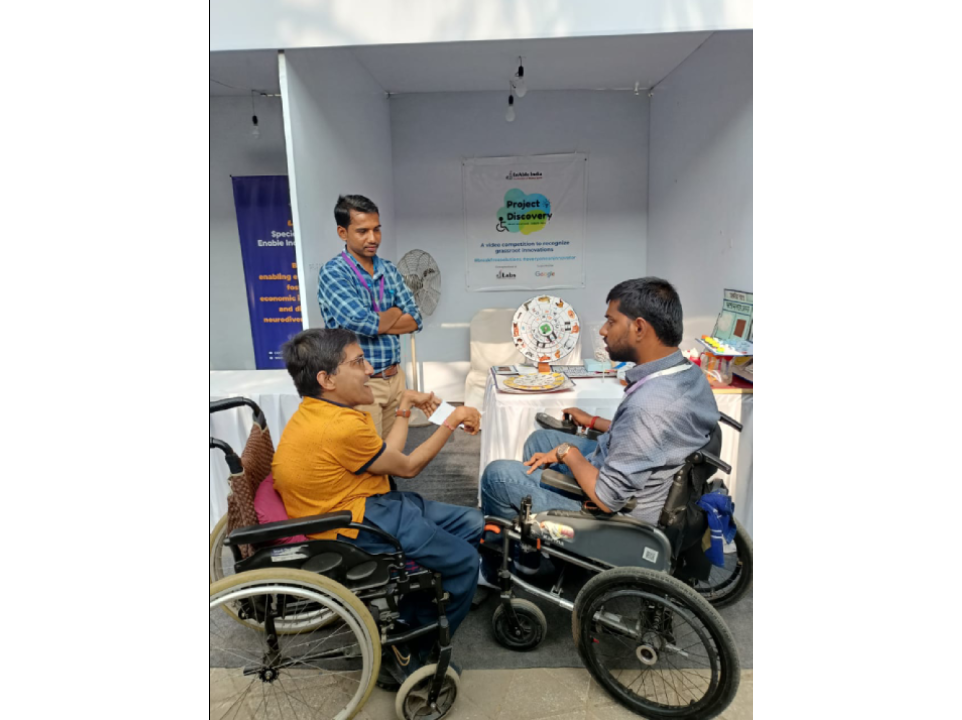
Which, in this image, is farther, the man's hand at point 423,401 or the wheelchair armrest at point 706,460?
the man's hand at point 423,401

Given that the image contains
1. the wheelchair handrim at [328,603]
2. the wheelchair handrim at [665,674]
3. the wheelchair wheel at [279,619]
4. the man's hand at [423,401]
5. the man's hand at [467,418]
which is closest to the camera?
the wheelchair handrim at [328,603]

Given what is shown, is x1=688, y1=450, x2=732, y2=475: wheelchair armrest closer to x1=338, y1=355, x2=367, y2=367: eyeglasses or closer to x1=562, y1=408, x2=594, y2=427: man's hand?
x1=562, y1=408, x2=594, y2=427: man's hand

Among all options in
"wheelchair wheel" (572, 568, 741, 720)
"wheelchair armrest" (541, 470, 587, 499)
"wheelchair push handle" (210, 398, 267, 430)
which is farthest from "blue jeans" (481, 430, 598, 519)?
"wheelchair push handle" (210, 398, 267, 430)

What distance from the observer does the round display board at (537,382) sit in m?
2.70

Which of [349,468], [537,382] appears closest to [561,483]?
[349,468]

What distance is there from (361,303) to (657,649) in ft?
6.12

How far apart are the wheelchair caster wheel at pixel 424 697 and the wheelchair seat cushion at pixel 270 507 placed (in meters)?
0.55

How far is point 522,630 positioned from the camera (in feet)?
6.35

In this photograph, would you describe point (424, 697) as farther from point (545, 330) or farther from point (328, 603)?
point (545, 330)

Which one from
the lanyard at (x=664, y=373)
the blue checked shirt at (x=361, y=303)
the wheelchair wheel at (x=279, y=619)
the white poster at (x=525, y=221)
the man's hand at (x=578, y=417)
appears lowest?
the wheelchair wheel at (x=279, y=619)

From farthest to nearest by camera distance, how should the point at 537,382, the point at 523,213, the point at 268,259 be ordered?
the point at 523,213, the point at 268,259, the point at 537,382

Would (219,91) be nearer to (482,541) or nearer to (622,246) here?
(622,246)

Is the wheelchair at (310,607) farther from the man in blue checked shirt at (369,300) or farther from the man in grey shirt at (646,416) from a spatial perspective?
the man in blue checked shirt at (369,300)

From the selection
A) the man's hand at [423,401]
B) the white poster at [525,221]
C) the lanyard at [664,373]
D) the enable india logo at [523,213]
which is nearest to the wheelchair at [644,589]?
the lanyard at [664,373]
